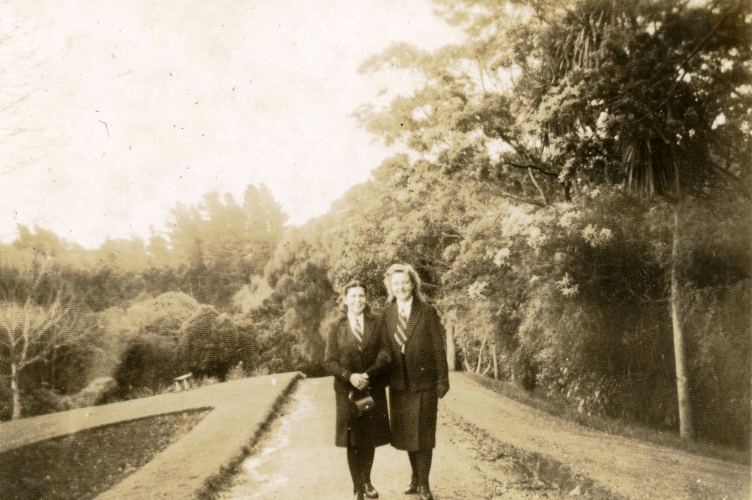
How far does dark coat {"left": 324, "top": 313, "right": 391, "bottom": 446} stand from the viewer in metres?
4.29

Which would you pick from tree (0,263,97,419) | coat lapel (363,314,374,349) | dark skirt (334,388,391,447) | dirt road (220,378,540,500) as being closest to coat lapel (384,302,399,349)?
coat lapel (363,314,374,349)

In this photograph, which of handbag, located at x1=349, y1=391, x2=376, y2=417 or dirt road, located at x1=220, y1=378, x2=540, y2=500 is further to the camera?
dirt road, located at x1=220, y1=378, x2=540, y2=500

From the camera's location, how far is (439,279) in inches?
301

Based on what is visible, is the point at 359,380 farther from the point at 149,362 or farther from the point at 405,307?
the point at 149,362

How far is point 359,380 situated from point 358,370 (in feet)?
0.65

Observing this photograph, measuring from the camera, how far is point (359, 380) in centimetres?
412

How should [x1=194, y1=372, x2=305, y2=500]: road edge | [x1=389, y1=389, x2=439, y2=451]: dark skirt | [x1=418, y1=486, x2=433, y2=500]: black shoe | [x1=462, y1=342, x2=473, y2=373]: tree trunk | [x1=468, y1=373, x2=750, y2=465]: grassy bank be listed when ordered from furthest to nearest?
[x1=462, y1=342, x2=473, y2=373]: tree trunk
[x1=468, y1=373, x2=750, y2=465]: grassy bank
[x1=194, y1=372, x2=305, y2=500]: road edge
[x1=389, y1=389, x2=439, y2=451]: dark skirt
[x1=418, y1=486, x2=433, y2=500]: black shoe

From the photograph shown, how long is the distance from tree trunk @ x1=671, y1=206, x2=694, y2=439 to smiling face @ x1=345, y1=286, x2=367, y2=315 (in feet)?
17.3

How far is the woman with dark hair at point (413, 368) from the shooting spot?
14.4ft

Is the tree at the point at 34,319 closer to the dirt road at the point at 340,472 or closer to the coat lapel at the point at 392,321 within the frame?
the dirt road at the point at 340,472

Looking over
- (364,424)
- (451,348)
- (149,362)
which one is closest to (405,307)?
(364,424)

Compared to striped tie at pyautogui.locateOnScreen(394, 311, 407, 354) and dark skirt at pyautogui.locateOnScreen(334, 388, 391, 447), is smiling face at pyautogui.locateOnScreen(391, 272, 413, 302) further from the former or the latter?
dark skirt at pyautogui.locateOnScreen(334, 388, 391, 447)

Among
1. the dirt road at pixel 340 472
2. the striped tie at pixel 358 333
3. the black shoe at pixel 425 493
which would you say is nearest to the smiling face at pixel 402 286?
the striped tie at pixel 358 333

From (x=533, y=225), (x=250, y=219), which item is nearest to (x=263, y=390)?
(x=250, y=219)
